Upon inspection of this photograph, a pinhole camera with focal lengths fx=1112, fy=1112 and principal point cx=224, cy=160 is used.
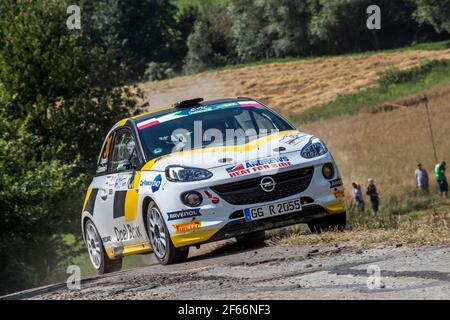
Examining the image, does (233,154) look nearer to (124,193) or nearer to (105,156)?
(124,193)

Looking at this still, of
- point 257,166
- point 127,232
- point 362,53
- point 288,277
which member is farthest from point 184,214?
point 362,53

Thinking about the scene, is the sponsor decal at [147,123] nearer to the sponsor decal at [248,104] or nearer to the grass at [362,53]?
the sponsor decal at [248,104]

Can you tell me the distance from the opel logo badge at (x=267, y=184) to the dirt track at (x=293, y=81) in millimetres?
59981

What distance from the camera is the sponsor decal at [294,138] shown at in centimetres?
1225

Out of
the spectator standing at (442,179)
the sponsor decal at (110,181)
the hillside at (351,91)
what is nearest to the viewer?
the sponsor decal at (110,181)

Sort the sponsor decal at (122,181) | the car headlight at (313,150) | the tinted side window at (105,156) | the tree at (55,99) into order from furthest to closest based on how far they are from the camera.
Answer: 1. the tree at (55,99)
2. the tinted side window at (105,156)
3. the sponsor decal at (122,181)
4. the car headlight at (313,150)

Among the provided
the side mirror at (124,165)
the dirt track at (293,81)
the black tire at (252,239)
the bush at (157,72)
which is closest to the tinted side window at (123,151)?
the side mirror at (124,165)

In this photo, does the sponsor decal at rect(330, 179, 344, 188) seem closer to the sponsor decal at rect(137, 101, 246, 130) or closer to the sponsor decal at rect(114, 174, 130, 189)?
the sponsor decal at rect(137, 101, 246, 130)

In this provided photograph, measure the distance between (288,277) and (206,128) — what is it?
372cm

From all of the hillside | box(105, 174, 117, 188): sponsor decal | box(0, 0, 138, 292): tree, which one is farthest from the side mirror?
A: the hillside

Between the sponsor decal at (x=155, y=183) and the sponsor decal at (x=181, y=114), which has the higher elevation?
the sponsor decal at (x=181, y=114)

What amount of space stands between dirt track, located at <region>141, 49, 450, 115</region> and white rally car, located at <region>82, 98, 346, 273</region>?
58.8m

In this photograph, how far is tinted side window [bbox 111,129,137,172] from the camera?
1276 cm

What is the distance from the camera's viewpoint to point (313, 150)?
39.9 feet
